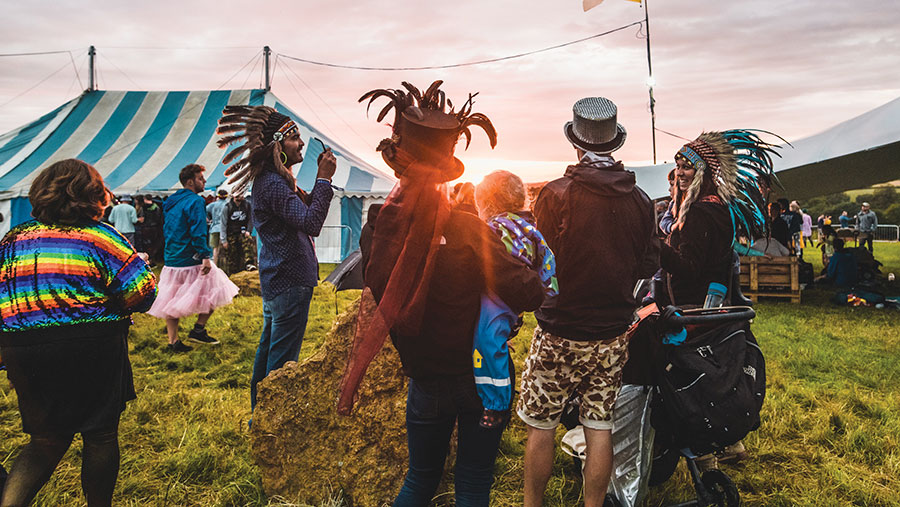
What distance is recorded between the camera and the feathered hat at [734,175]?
3.04 metres

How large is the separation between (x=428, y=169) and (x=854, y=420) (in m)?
4.11

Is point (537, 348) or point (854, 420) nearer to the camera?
point (537, 348)

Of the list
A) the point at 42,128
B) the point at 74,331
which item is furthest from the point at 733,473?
the point at 42,128

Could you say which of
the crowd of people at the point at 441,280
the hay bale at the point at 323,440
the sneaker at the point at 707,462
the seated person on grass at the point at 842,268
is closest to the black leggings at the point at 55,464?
the crowd of people at the point at 441,280

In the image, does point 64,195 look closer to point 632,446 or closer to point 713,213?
point 632,446

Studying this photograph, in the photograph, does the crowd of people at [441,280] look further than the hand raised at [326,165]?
No

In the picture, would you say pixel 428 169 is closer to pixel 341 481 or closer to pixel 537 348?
pixel 537 348

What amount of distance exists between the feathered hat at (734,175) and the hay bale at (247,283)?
25.4ft

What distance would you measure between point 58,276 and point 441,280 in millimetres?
1664

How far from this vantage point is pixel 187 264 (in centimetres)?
568

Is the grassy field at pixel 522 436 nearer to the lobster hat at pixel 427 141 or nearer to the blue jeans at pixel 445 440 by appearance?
the blue jeans at pixel 445 440

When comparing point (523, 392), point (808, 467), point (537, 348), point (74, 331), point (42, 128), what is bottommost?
point (808, 467)

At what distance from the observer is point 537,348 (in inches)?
101

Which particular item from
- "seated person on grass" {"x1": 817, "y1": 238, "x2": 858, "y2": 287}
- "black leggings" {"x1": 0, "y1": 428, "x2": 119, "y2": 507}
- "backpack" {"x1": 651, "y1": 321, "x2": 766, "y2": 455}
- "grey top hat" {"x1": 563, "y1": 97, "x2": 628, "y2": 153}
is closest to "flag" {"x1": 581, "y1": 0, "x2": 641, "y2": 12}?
"grey top hat" {"x1": 563, "y1": 97, "x2": 628, "y2": 153}
